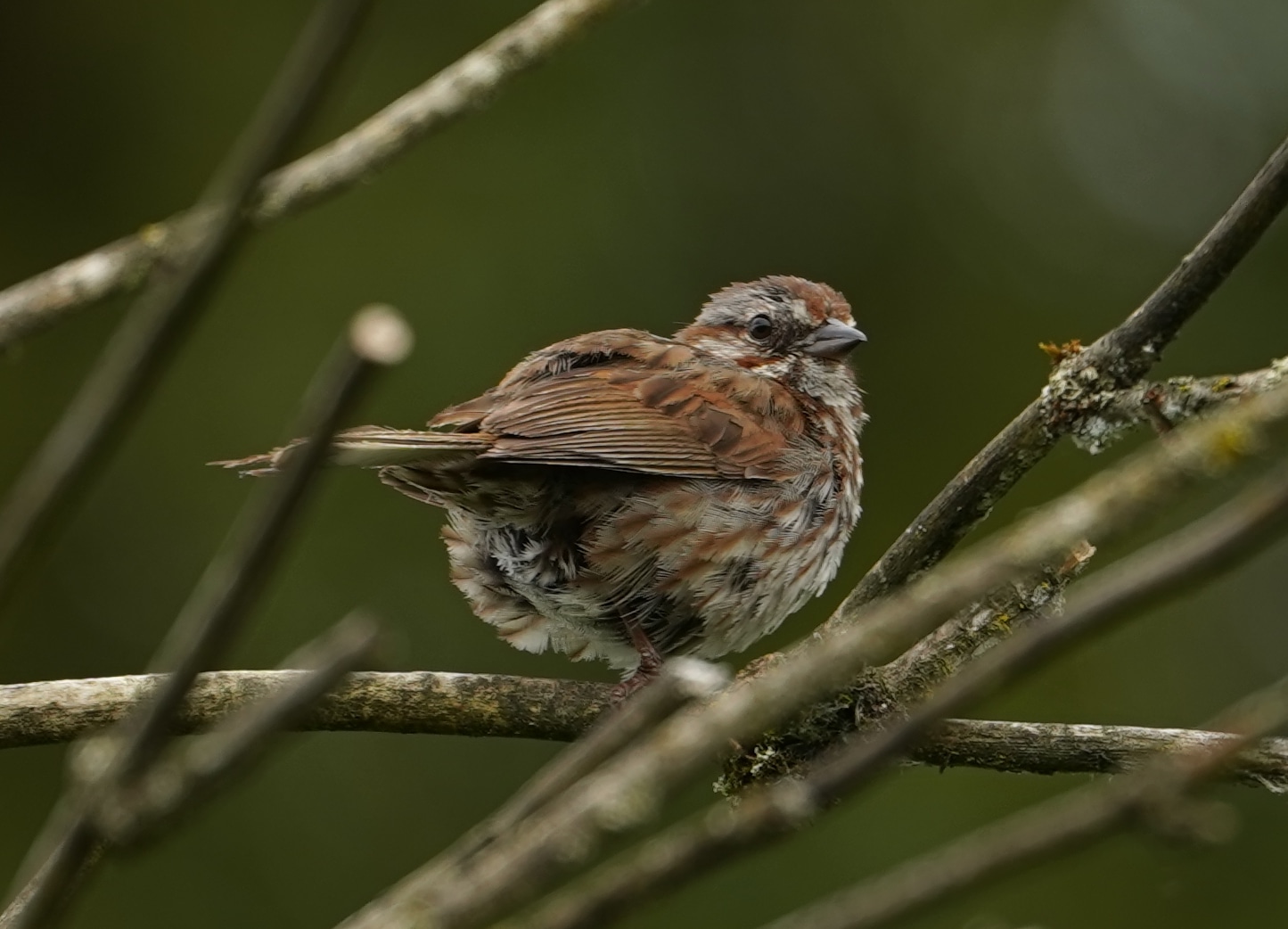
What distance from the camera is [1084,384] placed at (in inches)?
133

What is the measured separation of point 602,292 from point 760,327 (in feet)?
8.62

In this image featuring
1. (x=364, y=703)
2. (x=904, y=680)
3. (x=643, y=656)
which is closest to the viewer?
(x=364, y=703)

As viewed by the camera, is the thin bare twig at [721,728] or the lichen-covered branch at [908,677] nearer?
the thin bare twig at [721,728]

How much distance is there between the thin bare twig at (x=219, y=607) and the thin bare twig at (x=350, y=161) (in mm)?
1003

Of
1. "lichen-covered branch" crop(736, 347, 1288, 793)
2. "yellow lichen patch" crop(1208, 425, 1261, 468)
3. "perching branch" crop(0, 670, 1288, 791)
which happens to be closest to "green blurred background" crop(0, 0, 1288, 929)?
"lichen-covered branch" crop(736, 347, 1288, 793)

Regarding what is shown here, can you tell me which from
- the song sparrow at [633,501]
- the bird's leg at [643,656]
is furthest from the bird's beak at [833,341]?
the bird's leg at [643,656]

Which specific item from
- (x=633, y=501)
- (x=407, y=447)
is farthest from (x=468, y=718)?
(x=633, y=501)

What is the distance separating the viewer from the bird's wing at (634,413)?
4.26m

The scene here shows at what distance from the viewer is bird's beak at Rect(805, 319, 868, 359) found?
5211 mm

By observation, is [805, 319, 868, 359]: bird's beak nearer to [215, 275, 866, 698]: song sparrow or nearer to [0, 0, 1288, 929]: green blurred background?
[215, 275, 866, 698]: song sparrow

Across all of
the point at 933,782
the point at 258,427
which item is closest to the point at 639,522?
the point at 933,782

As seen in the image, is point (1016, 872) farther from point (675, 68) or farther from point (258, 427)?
point (675, 68)

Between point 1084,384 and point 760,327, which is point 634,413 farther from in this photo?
point 1084,384

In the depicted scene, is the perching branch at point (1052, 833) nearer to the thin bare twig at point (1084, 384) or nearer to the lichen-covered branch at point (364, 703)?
the thin bare twig at point (1084, 384)
